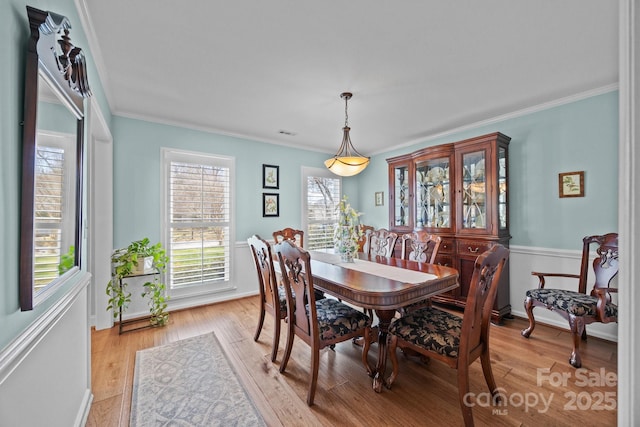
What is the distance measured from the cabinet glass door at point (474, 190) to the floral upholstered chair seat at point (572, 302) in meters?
0.91

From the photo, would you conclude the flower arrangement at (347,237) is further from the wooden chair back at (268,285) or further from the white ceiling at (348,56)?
the white ceiling at (348,56)

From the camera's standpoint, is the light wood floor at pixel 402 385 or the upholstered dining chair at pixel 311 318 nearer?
the light wood floor at pixel 402 385

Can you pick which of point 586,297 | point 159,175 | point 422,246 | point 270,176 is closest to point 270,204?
point 270,176

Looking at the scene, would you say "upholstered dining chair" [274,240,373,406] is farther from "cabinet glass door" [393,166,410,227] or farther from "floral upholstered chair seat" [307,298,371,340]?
"cabinet glass door" [393,166,410,227]

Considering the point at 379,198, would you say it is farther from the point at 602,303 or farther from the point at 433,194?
the point at 602,303

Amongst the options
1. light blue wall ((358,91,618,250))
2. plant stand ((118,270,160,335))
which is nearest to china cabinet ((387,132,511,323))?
light blue wall ((358,91,618,250))

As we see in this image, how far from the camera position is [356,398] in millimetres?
1858

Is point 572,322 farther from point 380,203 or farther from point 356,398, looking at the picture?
point 380,203

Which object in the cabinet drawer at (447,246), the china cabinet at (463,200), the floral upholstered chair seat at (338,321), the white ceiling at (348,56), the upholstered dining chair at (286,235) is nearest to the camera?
the white ceiling at (348,56)

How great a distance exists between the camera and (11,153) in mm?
896

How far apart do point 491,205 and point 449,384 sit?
206 centimetres

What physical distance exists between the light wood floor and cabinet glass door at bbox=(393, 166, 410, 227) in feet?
6.32

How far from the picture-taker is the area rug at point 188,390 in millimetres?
1690

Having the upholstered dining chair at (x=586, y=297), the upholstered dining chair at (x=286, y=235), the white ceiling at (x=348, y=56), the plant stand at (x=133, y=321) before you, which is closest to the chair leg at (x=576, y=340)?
the upholstered dining chair at (x=586, y=297)
